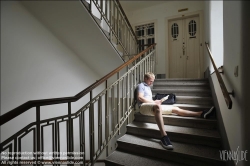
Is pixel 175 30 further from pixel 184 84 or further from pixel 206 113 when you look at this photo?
pixel 206 113

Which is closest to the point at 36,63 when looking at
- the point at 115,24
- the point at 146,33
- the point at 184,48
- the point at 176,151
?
the point at 115,24

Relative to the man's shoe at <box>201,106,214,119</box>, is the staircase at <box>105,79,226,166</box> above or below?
below

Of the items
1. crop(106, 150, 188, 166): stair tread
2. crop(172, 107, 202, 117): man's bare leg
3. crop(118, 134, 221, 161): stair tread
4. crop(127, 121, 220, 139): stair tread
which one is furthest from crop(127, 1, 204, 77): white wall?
crop(106, 150, 188, 166): stair tread

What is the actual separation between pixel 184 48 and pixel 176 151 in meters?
3.76

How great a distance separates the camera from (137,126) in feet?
6.94

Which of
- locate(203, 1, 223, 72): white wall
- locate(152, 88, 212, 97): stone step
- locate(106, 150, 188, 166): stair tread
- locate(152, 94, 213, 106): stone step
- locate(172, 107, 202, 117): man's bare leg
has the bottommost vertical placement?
locate(106, 150, 188, 166): stair tread

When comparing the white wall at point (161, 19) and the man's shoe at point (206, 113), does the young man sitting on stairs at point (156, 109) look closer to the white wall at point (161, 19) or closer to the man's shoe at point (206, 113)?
the man's shoe at point (206, 113)

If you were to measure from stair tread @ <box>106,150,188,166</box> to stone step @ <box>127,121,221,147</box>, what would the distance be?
342 millimetres

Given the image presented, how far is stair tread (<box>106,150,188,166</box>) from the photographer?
161 cm

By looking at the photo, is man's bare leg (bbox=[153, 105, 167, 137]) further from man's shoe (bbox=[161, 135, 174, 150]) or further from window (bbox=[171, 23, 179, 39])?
window (bbox=[171, 23, 179, 39])

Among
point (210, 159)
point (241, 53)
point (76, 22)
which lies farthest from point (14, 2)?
point (210, 159)

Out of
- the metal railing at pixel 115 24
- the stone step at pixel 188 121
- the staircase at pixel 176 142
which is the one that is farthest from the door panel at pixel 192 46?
the stone step at pixel 188 121

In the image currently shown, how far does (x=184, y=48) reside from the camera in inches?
178

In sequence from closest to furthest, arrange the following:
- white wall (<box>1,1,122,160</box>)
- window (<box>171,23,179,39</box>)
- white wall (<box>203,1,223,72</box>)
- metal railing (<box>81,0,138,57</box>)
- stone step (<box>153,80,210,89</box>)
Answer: white wall (<box>1,1,122,160</box>) < white wall (<box>203,1,223,72</box>) < metal railing (<box>81,0,138,57</box>) < stone step (<box>153,80,210,89</box>) < window (<box>171,23,179,39</box>)
